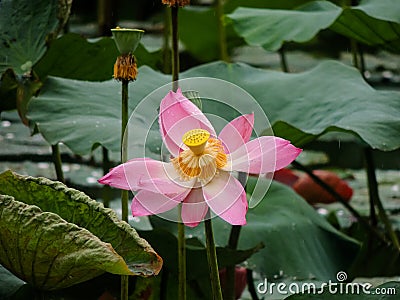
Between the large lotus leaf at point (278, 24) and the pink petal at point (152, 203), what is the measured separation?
819 millimetres

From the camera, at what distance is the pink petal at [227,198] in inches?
28.0

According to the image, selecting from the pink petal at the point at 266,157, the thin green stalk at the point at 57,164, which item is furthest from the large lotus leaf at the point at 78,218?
the thin green stalk at the point at 57,164

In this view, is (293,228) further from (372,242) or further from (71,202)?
(71,202)

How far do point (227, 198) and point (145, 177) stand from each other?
7 centimetres

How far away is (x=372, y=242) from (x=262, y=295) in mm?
308

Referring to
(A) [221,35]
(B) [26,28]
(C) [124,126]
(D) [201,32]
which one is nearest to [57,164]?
(B) [26,28]

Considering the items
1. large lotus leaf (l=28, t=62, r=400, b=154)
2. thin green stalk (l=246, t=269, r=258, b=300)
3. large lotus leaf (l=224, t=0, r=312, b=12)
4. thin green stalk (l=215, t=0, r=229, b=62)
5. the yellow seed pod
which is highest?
the yellow seed pod

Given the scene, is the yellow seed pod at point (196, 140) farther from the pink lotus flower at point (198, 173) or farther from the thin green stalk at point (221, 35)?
the thin green stalk at point (221, 35)

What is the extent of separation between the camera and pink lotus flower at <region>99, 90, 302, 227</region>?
72cm

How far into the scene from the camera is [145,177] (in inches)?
28.8

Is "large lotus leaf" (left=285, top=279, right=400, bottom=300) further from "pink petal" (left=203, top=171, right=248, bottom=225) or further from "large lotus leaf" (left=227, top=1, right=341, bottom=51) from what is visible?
"large lotus leaf" (left=227, top=1, right=341, bottom=51)

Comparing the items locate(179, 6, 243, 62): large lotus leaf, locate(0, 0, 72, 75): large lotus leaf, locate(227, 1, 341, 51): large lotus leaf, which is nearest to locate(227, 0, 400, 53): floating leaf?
locate(227, 1, 341, 51): large lotus leaf

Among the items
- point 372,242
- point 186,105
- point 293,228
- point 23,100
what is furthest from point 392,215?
point 186,105

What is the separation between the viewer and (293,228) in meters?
1.46
